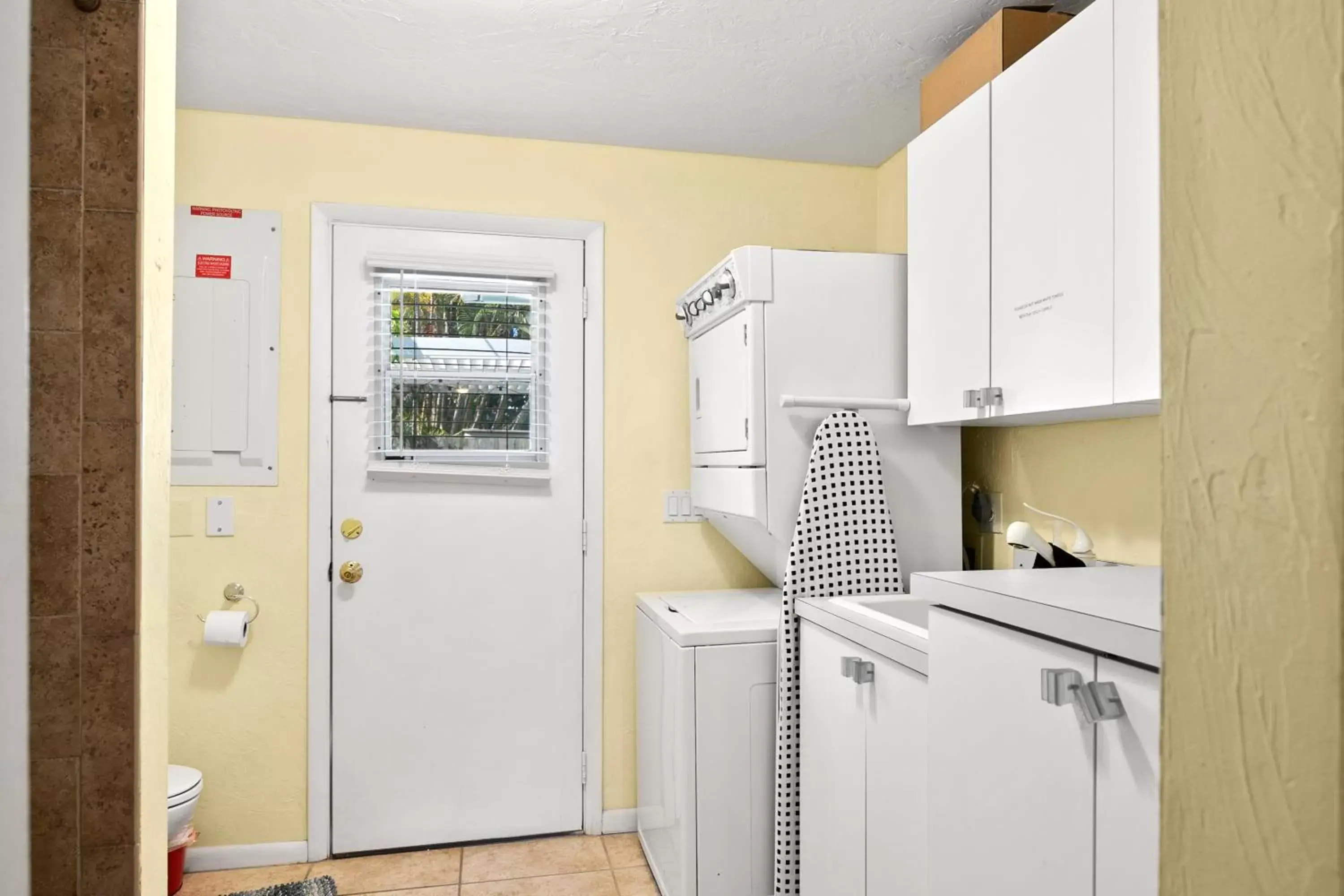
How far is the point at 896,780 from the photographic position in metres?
1.58

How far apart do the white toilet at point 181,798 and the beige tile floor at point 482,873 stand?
27cm

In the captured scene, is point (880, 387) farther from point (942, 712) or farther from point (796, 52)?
point (942, 712)

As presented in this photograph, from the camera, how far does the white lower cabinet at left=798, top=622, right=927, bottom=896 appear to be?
1.53 meters

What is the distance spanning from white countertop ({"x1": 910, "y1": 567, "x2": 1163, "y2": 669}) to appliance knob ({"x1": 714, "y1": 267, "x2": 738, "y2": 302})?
1.35m

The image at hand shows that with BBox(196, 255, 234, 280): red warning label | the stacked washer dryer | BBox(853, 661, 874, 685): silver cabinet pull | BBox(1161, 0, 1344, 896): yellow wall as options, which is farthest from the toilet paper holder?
BBox(1161, 0, 1344, 896): yellow wall

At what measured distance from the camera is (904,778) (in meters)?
1.56

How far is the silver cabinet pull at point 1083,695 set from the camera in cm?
87

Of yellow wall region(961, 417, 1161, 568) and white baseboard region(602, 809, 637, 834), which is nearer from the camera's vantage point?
yellow wall region(961, 417, 1161, 568)

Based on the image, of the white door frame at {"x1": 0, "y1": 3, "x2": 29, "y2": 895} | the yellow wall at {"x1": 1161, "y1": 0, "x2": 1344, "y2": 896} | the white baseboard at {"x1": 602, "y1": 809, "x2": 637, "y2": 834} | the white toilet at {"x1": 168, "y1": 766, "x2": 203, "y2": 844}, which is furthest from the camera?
the white baseboard at {"x1": 602, "y1": 809, "x2": 637, "y2": 834}

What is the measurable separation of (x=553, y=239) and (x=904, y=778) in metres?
2.04

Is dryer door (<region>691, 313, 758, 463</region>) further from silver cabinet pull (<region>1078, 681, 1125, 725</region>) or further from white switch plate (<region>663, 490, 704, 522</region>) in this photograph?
silver cabinet pull (<region>1078, 681, 1125, 725</region>)

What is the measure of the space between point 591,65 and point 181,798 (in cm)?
224

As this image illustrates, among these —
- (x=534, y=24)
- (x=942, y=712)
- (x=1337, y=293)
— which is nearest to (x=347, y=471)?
(x=534, y=24)

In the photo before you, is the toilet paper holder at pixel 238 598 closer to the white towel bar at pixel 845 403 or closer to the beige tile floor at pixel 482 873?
the beige tile floor at pixel 482 873
